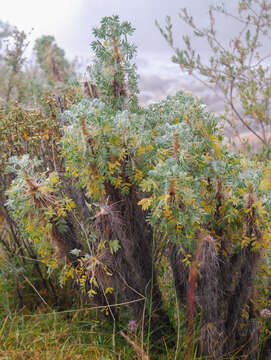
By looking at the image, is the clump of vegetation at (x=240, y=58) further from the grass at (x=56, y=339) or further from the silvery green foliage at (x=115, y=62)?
the grass at (x=56, y=339)

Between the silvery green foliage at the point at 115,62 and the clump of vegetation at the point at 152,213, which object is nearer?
the clump of vegetation at the point at 152,213

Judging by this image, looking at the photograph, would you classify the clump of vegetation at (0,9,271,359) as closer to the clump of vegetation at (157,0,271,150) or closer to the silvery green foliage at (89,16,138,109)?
the silvery green foliage at (89,16,138,109)

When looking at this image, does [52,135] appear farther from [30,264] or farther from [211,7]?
[211,7]

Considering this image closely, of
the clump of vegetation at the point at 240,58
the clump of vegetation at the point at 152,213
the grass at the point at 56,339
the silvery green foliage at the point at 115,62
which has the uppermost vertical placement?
the clump of vegetation at the point at 240,58

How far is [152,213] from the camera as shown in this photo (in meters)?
1.73

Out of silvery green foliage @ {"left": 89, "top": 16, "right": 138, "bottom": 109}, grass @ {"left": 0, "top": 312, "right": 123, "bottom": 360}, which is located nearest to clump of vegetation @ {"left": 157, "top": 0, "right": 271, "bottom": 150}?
silvery green foliage @ {"left": 89, "top": 16, "right": 138, "bottom": 109}

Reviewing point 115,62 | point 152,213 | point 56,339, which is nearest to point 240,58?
point 115,62

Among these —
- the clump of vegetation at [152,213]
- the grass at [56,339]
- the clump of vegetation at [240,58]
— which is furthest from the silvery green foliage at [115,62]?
the clump of vegetation at [240,58]

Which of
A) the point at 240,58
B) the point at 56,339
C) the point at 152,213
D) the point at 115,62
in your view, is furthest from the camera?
the point at 240,58

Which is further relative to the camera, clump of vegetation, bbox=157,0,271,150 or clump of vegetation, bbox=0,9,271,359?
clump of vegetation, bbox=157,0,271,150

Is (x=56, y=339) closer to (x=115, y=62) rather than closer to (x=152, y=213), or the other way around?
(x=152, y=213)

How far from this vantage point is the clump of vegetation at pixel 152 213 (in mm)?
1752

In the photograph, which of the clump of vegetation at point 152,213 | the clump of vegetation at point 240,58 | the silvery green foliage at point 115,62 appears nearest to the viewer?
the clump of vegetation at point 152,213

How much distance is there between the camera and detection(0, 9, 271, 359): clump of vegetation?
1.75 meters
